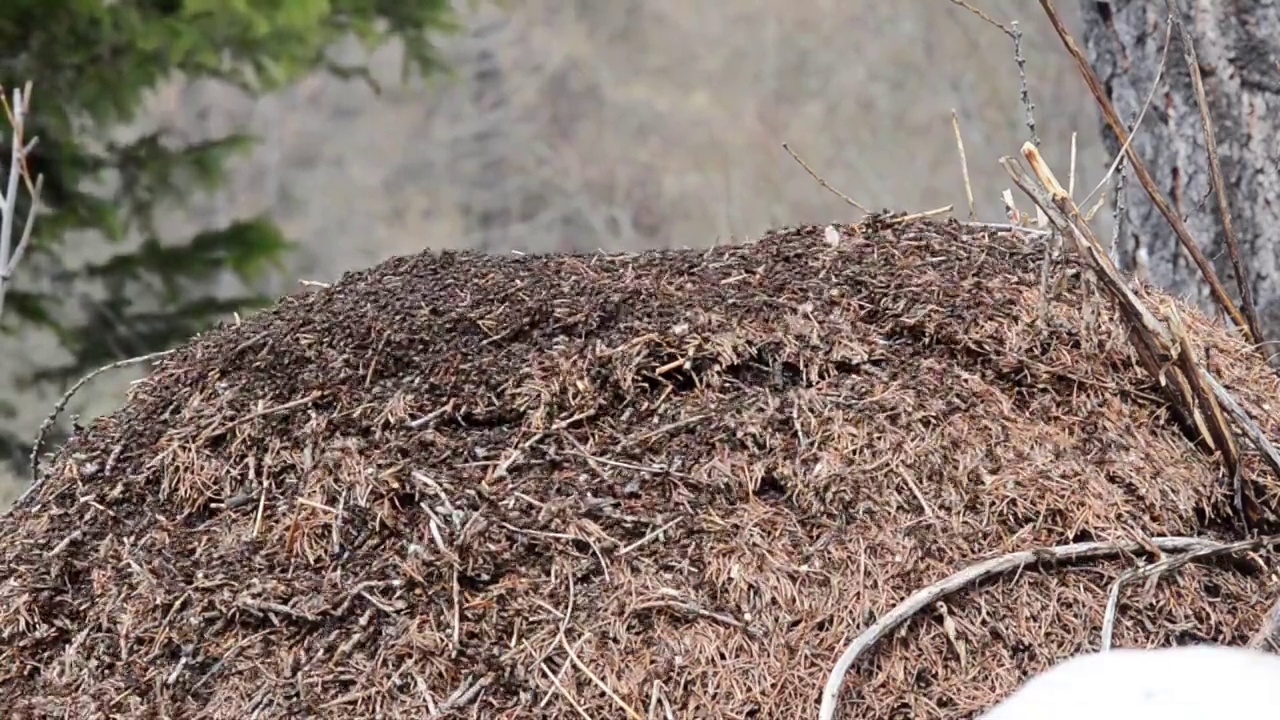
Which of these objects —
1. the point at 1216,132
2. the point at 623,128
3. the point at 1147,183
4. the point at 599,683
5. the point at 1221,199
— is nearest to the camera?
the point at 599,683

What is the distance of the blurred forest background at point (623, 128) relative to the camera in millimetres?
18641

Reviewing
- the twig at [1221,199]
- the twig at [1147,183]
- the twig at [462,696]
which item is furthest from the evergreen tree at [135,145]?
the twig at [462,696]

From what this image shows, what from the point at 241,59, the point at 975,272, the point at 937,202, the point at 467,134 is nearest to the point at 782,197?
the point at 937,202

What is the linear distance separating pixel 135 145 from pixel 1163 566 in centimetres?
542

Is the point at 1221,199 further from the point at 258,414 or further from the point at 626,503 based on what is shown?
the point at 258,414

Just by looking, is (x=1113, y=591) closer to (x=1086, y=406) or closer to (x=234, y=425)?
(x=1086, y=406)

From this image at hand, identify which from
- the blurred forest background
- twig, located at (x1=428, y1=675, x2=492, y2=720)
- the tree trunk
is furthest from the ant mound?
the blurred forest background

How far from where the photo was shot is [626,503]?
7.58 ft

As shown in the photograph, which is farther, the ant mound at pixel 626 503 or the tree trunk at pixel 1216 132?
the tree trunk at pixel 1216 132

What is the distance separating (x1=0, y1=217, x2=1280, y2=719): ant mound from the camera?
216cm

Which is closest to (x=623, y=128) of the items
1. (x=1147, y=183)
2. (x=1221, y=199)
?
(x=1221, y=199)

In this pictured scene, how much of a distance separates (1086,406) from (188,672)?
1.90 m

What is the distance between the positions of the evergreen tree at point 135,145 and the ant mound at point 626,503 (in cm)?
305

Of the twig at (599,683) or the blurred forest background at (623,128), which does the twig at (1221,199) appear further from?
the blurred forest background at (623,128)
